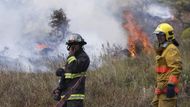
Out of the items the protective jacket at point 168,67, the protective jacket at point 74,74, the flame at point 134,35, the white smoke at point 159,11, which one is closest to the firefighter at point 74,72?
the protective jacket at point 74,74

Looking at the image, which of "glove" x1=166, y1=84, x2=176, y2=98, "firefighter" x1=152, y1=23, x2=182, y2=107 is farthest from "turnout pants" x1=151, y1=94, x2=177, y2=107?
"glove" x1=166, y1=84, x2=176, y2=98

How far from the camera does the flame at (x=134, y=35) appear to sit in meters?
16.8

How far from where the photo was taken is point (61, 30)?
1902 centimetres

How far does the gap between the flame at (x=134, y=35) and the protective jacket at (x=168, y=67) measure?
7.10 metres

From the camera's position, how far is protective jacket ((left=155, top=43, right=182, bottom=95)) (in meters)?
8.25

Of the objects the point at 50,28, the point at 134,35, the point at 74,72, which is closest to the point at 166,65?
the point at 74,72

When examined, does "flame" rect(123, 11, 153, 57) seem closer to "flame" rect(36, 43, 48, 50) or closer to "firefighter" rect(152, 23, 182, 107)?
"flame" rect(36, 43, 48, 50)

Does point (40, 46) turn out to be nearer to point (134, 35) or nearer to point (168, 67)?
point (134, 35)

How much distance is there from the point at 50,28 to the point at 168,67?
11353 millimetres

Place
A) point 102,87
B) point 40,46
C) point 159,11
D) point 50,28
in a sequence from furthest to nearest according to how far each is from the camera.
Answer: point 159,11 < point 50,28 < point 40,46 < point 102,87

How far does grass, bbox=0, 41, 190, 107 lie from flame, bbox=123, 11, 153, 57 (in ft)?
10.6

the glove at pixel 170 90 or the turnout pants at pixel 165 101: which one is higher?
the glove at pixel 170 90

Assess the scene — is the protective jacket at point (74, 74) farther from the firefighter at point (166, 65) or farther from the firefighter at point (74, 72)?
the firefighter at point (166, 65)

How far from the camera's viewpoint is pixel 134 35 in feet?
62.4
